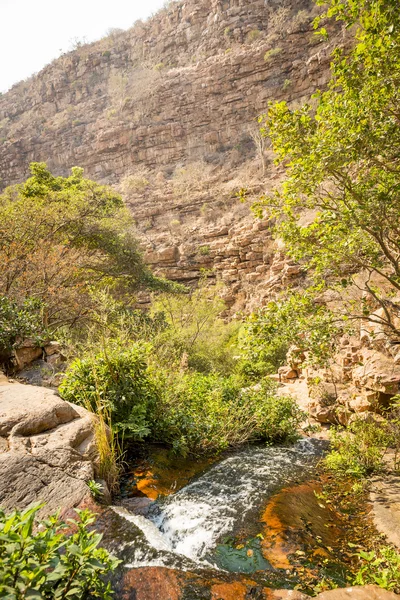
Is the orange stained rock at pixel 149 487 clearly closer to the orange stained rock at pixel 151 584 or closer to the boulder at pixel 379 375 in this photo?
the orange stained rock at pixel 151 584

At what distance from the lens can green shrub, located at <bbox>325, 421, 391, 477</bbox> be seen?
4.84 metres

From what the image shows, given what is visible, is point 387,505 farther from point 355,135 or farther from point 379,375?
point 355,135

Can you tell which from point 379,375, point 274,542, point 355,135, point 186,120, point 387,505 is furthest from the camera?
point 186,120

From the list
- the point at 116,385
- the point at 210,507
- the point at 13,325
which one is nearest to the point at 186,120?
the point at 13,325

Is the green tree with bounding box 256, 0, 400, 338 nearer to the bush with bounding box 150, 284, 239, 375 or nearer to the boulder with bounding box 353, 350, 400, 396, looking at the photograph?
the boulder with bounding box 353, 350, 400, 396

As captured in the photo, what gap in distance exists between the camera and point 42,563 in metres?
1.54

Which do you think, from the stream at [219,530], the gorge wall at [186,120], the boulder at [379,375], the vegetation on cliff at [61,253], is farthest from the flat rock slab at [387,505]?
the gorge wall at [186,120]

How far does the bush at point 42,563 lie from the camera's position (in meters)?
1.41

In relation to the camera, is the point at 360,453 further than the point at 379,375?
No

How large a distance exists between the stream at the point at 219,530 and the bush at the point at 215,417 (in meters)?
0.31

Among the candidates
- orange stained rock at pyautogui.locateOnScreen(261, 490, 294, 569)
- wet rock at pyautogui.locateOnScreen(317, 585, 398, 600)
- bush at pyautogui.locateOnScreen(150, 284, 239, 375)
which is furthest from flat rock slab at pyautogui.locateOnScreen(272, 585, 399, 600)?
bush at pyautogui.locateOnScreen(150, 284, 239, 375)

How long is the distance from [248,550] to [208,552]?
395mm

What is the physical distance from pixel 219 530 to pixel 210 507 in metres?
0.40

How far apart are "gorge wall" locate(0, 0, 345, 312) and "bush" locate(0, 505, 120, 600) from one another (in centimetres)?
1731
